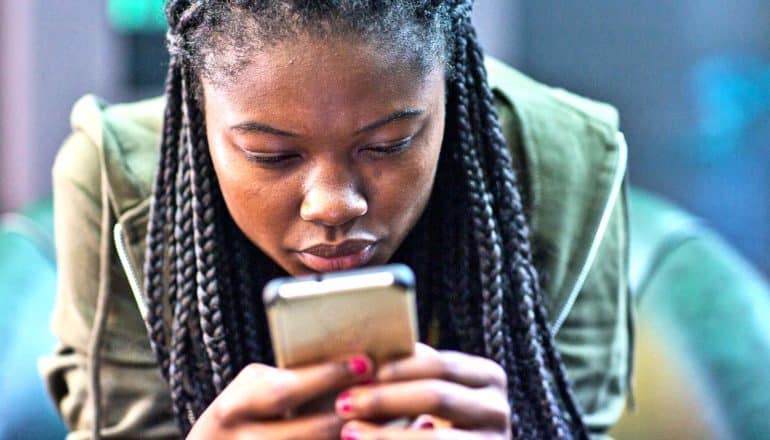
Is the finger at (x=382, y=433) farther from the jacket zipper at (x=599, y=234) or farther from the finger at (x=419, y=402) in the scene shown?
the jacket zipper at (x=599, y=234)

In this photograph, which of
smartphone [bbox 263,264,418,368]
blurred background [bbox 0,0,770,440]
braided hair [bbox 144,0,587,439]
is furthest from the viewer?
blurred background [bbox 0,0,770,440]

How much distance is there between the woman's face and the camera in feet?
2.34

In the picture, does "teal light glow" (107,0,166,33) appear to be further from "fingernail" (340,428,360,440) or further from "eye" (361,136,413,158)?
"fingernail" (340,428,360,440)

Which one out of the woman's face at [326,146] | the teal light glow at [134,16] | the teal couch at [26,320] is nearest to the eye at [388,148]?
the woman's face at [326,146]

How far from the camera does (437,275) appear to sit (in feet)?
3.15

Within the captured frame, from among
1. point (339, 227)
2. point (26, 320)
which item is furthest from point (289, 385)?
point (26, 320)

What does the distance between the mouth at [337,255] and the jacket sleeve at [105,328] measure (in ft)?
0.90

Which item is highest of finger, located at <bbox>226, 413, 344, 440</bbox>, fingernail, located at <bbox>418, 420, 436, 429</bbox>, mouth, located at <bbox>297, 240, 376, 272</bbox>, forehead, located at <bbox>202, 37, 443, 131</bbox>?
forehead, located at <bbox>202, 37, 443, 131</bbox>

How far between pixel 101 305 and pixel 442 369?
416 millimetres

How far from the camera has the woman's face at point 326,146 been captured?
0.71 meters

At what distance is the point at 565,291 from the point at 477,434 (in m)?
0.31

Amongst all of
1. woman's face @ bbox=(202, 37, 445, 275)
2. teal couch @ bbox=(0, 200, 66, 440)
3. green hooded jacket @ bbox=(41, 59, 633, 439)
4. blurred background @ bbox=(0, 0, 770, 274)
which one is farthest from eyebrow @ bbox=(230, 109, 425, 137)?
blurred background @ bbox=(0, 0, 770, 274)

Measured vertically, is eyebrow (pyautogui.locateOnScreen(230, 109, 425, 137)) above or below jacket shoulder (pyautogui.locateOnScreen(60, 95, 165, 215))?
above

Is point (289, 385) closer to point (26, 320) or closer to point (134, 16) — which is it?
point (26, 320)
